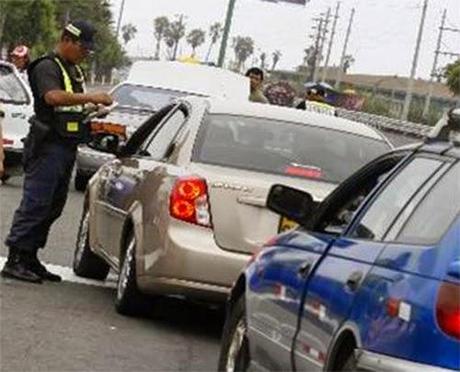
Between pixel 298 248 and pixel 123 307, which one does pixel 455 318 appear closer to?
pixel 298 248

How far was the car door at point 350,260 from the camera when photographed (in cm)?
484

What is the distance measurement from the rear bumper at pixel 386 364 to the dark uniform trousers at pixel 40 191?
5601 mm

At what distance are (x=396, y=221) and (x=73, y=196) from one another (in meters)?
12.6

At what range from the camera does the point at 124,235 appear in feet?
29.7

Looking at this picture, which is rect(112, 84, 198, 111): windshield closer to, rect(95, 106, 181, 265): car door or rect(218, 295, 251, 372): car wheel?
rect(95, 106, 181, 265): car door

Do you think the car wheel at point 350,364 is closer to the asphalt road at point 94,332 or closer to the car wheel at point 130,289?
the asphalt road at point 94,332

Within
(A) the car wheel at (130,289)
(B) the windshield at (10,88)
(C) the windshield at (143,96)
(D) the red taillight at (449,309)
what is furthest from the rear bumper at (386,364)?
Answer: (B) the windshield at (10,88)

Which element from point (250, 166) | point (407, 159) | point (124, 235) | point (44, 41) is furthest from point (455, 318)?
point (44, 41)

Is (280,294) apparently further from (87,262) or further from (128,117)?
(128,117)

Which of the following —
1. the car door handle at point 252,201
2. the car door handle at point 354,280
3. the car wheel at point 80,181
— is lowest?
the car wheel at point 80,181

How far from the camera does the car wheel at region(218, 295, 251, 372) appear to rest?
6.34 m

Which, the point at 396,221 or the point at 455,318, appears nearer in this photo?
the point at 455,318

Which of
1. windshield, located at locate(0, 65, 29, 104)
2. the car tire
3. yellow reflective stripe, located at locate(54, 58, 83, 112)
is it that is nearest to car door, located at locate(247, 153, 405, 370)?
the car tire

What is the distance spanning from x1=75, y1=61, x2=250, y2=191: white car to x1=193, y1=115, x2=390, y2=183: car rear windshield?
25.6ft
